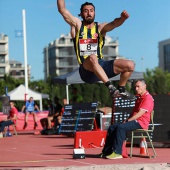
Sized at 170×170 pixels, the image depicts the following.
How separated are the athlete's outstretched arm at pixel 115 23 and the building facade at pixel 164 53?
5747 inches

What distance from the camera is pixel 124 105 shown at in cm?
1611

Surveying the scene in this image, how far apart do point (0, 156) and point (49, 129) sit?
10.3 meters

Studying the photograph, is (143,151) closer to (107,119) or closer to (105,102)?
(107,119)

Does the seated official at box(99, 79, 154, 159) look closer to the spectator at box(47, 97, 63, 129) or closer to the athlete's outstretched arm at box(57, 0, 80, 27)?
the athlete's outstretched arm at box(57, 0, 80, 27)

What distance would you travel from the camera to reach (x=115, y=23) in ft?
30.2

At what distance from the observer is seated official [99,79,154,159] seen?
12586 mm

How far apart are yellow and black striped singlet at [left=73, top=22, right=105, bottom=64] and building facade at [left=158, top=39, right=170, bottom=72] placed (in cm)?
14609

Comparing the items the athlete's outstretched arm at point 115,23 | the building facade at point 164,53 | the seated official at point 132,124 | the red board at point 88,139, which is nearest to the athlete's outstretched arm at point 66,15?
the athlete's outstretched arm at point 115,23

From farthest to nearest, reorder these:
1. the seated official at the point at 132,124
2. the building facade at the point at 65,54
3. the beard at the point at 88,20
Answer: the building facade at the point at 65,54
the seated official at the point at 132,124
the beard at the point at 88,20

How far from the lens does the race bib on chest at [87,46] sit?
9.16m

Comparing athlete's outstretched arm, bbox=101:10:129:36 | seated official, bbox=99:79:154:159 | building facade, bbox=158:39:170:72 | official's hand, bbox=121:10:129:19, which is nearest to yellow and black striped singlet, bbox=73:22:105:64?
athlete's outstretched arm, bbox=101:10:129:36

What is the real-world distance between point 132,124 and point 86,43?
3935 millimetres

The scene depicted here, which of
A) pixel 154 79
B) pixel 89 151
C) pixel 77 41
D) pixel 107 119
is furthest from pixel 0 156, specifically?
pixel 154 79

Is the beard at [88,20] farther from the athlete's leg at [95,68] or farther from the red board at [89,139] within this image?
the red board at [89,139]
